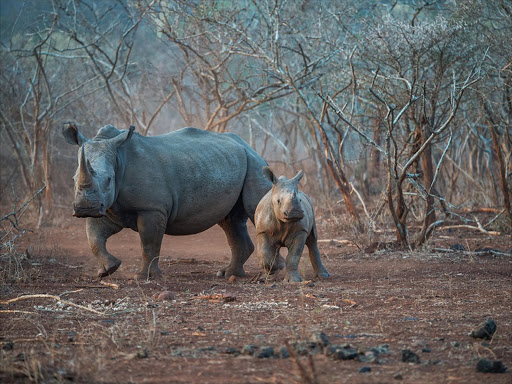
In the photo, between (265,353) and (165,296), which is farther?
(165,296)

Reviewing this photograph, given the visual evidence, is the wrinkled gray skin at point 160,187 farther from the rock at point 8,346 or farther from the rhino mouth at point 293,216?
the rock at point 8,346

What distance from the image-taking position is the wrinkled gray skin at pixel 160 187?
755 centimetres

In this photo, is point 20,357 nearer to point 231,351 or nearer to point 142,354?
point 142,354

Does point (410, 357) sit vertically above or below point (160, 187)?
below

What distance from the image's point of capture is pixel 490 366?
3.67 metres

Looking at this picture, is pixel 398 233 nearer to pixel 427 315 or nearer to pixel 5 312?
pixel 427 315

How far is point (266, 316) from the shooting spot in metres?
5.44

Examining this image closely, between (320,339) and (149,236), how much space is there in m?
3.96

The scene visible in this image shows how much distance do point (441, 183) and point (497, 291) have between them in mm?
9513

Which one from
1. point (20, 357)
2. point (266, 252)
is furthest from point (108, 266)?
point (20, 357)

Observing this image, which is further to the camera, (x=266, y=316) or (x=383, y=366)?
(x=266, y=316)

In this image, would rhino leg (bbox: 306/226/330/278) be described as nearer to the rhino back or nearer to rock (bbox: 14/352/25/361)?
the rhino back

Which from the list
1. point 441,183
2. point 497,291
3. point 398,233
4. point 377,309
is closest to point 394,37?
point 398,233

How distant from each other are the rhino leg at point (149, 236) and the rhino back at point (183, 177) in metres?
0.09
